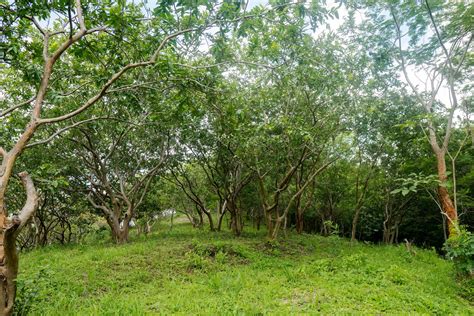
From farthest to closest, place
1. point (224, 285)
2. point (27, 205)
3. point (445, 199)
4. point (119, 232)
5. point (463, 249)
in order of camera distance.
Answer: point (119, 232) < point (445, 199) < point (463, 249) < point (224, 285) < point (27, 205)

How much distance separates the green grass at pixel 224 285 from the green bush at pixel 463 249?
0.78 metres

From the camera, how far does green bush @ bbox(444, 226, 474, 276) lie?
6.96 metres

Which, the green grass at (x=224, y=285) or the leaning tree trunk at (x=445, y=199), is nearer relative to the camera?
the green grass at (x=224, y=285)

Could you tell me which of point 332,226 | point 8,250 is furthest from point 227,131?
point 332,226

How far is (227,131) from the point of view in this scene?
10.8 meters

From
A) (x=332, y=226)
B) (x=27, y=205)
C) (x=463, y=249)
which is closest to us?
(x=27, y=205)

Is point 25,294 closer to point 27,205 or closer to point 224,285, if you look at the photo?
point 27,205

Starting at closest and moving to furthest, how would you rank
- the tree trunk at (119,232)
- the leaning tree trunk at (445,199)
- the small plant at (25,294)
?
the small plant at (25,294)
the leaning tree trunk at (445,199)
the tree trunk at (119,232)

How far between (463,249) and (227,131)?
7.64m

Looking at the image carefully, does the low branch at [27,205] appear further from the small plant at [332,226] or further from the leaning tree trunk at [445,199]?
the small plant at [332,226]

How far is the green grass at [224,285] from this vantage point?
5.43m

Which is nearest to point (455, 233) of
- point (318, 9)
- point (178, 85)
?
point (318, 9)

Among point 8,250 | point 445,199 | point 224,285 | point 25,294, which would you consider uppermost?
point 445,199

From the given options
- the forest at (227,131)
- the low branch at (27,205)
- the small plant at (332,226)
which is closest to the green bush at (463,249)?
the forest at (227,131)
